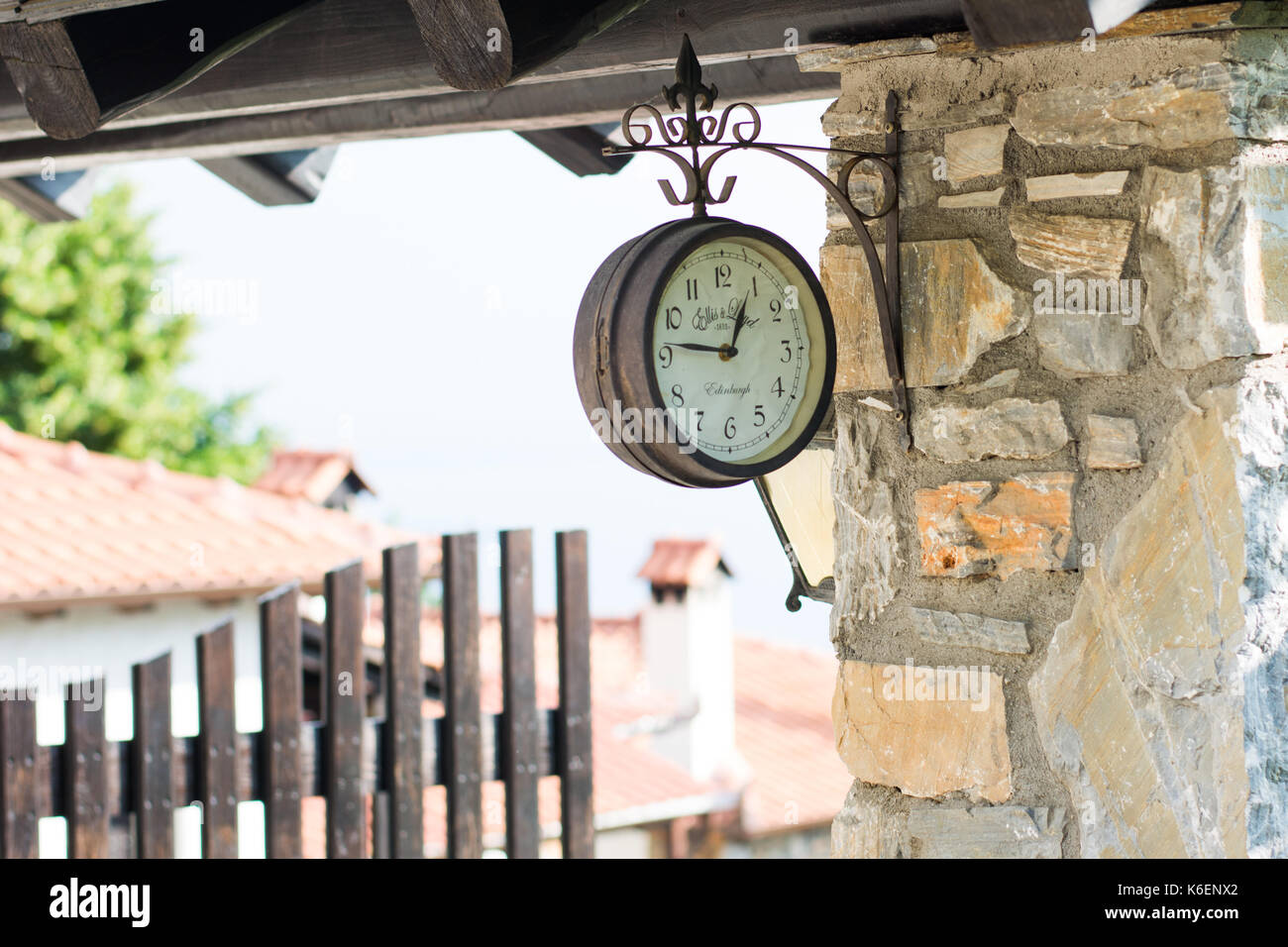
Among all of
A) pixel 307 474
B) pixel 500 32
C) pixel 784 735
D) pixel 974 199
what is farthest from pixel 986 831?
pixel 784 735

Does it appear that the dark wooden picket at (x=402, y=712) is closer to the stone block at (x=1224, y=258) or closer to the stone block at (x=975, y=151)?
the stone block at (x=975, y=151)

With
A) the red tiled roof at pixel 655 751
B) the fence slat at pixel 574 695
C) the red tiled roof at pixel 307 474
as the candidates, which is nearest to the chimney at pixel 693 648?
the red tiled roof at pixel 655 751

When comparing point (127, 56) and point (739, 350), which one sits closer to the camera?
point (739, 350)

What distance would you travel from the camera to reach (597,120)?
3.01 metres

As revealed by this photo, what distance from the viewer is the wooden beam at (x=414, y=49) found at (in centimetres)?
209

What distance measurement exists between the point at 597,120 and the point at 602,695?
980 cm

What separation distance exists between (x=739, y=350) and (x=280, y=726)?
2411mm

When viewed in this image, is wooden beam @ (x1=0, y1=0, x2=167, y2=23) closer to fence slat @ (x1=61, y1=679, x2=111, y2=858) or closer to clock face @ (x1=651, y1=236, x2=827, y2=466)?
clock face @ (x1=651, y1=236, x2=827, y2=466)

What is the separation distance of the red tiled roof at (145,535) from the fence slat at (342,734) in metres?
2.12

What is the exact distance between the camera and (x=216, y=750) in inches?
147

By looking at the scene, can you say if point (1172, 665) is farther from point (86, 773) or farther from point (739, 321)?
point (86, 773)

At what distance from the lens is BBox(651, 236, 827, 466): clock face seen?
72.7 inches

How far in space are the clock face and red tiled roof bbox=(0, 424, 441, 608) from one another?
4444mm
